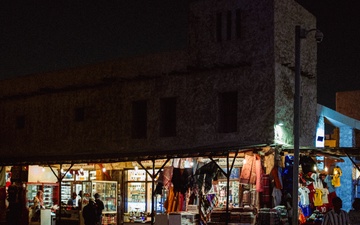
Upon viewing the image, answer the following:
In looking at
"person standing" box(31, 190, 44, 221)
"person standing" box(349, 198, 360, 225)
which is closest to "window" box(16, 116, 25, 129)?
"person standing" box(31, 190, 44, 221)

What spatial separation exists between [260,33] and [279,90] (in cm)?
244

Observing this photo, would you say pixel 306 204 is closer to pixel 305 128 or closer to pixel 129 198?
pixel 305 128

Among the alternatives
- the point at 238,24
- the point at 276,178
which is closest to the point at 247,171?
the point at 276,178

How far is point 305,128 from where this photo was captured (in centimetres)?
2458

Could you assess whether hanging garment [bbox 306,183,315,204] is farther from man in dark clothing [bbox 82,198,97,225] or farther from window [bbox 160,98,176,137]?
man in dark clothing [bbox 82,198,97,225]

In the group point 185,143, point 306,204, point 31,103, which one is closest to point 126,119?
point 185,143

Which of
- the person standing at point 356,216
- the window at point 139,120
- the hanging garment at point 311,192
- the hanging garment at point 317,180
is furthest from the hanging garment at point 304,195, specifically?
the person standing at point 356,216

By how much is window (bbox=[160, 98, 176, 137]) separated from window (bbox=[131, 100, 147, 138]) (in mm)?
1172

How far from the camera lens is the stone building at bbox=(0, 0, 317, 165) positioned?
22656 millimetres

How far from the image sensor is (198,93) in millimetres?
24359

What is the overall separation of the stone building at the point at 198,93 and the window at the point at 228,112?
4 cm

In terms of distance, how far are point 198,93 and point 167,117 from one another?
2.21m

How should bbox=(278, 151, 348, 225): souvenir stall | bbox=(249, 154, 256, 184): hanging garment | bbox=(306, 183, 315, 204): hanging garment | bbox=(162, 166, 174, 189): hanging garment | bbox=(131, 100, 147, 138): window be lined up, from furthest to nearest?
bbox=(131, 100, 147, 138): window < bbox=(306, 183, 315, 204): hanging garment < bbox=(162, 166, 174, 189): hanging garment < bbox=(249, 154, 256, 184): hanging garment < bbox=(278, 151, 348, 225): souvenir stall

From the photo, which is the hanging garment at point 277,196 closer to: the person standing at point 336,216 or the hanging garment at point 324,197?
the hanging garment at point 324,197
